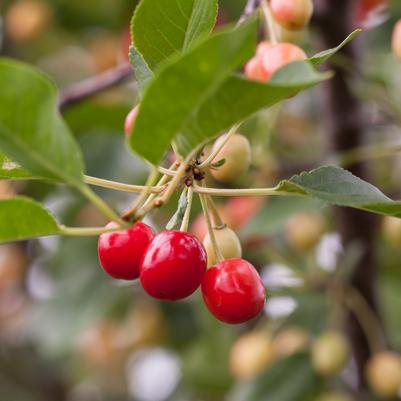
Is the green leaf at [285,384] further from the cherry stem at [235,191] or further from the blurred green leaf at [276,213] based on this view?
the cherry stem at [235,191]

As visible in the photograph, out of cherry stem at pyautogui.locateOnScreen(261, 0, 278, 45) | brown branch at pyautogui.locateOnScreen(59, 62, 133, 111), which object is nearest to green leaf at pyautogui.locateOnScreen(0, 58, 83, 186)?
cherry stem at pyautogui.locateOnScreen(261, 0, 278, 45)

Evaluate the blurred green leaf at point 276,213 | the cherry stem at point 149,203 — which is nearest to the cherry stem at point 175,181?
the cherry stem at point 149,203

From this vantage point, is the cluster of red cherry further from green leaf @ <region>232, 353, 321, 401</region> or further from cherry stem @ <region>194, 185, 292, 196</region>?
green leaf @ <region>232, 353, 321, 401</region>

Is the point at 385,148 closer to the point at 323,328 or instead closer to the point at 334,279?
the point at 334,279

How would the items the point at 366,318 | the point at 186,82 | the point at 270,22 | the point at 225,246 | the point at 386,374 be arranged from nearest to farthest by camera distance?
the point at 186,82, the point at 225,246, the point at 270,22, the point at 386,374, the point at 366,318

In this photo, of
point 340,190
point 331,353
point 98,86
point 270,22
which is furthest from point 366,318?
point 340,190

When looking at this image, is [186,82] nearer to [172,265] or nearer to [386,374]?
[172,265]
